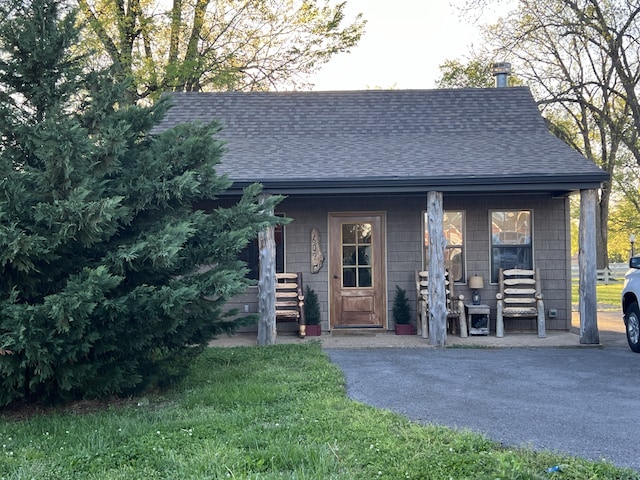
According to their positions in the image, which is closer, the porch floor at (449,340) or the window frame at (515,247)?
the porch floor at (449,340)

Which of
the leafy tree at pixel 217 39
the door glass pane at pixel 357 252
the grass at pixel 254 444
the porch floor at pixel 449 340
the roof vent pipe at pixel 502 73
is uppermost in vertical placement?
the leafy tree at pixel 217 39

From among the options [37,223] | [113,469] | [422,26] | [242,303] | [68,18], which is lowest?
[113,469]

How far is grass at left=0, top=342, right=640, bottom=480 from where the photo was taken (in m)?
4.02

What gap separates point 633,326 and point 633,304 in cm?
31

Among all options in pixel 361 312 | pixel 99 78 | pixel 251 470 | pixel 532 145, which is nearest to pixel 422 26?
pixel 532 145

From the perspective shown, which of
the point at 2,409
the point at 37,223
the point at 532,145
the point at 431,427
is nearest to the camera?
the point at 431,427

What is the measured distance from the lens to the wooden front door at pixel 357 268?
1099 centimetres

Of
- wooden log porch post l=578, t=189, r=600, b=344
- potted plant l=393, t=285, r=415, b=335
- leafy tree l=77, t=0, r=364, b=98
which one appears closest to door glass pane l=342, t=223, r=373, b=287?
potted plant l=393, t=285, r=415, b=335

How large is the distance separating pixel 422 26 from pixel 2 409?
14308mm

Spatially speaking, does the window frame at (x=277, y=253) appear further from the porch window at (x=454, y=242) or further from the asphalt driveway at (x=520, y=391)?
the porch window at (x=454, y=242)

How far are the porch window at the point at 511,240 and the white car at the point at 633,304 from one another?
210cm

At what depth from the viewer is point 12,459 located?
439 centimetres

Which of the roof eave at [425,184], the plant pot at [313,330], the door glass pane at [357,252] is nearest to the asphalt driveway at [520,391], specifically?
the plant pot at [313,330]

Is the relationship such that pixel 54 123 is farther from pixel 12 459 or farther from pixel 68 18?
pixel 12 459
